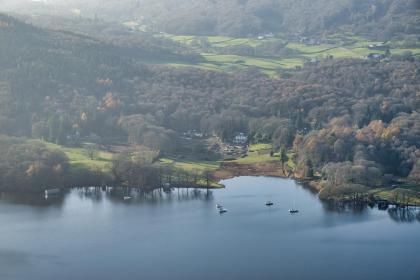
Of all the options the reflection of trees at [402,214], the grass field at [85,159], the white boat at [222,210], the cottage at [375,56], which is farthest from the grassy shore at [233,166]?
the cottage at [375,56]

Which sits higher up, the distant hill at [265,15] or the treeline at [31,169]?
the distant hill at [265,15]

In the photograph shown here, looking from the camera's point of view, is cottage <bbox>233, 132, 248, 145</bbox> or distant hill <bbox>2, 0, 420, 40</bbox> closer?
cottage <bbox>233, 132, 248, 145</bbox>

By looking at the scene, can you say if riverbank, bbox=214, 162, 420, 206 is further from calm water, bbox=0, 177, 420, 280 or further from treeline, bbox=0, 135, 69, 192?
treeline, bbox=0, 135, 69, 192

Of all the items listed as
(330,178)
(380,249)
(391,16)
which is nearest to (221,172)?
(330,178)

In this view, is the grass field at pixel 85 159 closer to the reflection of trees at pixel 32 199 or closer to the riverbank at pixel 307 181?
the reflection of trees at pixel 32 199

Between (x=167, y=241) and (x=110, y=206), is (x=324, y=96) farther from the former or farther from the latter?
(x=167, y=241)

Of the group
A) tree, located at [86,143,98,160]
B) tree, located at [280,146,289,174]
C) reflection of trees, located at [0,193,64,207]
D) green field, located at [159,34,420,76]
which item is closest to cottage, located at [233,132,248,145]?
tree, located at [280,146,289,174]
